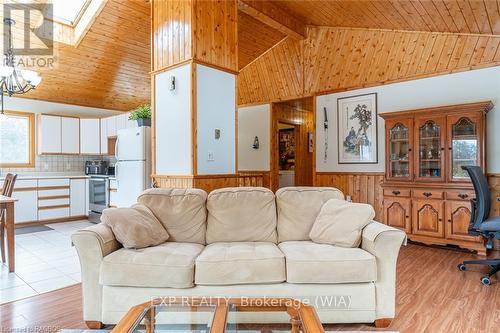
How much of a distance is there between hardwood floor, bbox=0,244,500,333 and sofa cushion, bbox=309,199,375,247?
599mm

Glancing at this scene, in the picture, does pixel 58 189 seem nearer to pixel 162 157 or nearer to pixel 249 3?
pixel 162 157

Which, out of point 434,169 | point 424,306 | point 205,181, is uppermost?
point 434,169

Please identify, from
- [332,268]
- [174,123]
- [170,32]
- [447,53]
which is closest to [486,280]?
[332,268]

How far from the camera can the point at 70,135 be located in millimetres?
6441

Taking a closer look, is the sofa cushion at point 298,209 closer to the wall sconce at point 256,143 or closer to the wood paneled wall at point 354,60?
the wood paneled wall at point 354,60

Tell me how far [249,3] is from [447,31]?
282 cm

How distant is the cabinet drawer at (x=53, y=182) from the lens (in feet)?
19.0

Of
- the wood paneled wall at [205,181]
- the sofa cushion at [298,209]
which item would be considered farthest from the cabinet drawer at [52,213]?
the sofa cushion at [298,209]

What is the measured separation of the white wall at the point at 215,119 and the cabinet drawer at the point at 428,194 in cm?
256

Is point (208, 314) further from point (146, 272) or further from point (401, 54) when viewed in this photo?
point (401, 54)

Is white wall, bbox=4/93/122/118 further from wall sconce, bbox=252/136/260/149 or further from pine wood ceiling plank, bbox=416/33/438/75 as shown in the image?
pine wood ceiling plank, bbox=416/33/438/75

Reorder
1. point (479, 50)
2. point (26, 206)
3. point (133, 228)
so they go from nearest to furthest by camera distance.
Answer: point (133, 228) < point (479, 50) < point (26, 206)

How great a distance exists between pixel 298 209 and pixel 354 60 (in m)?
3.67

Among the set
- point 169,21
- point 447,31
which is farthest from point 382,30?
point 169,21
